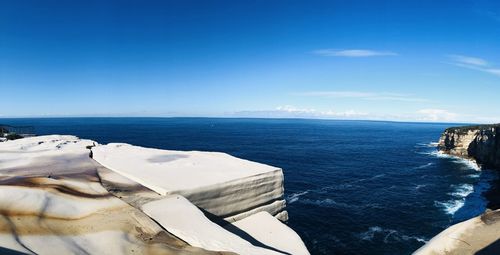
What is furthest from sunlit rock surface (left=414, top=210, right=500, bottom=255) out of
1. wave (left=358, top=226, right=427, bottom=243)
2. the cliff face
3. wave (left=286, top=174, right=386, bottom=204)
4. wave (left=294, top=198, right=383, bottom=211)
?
the cliff face

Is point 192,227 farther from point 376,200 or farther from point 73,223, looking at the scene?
point 376,200

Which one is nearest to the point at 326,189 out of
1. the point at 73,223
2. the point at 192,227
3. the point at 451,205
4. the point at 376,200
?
the point at 376,200

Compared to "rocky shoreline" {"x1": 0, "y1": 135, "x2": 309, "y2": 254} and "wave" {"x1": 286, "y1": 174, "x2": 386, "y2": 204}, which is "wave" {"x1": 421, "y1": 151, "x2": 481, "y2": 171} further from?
"rocky shoreline" {"x1": 0, "y1": 135, "x2": 309, "y2": 254}

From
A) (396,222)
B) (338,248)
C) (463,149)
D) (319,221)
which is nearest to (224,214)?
(338,248)

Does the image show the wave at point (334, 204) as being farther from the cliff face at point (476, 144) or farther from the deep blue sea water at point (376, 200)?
the cliff face at point (476, 144)

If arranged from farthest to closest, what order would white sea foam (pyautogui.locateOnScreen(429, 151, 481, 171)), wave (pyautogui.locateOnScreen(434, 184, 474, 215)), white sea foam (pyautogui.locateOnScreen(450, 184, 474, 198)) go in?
white sea foam (pyautogui.locateOnScreen(429, 151, 481, 171))
white sea foam (pyautogui.locateOnScreen(450, 184, 474, 198))
wave (pyautogui.locateOnScreen(434, 184, 474, 215))

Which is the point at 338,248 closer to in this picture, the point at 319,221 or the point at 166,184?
the point at 319,221

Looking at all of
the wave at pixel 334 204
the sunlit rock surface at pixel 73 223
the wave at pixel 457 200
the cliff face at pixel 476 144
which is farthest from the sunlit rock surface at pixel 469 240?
the cliff face at pixel 476 144
